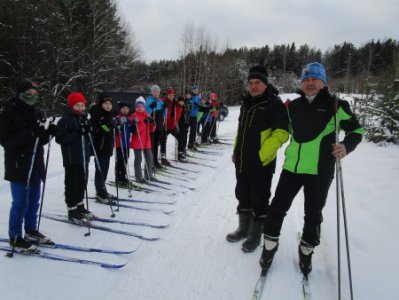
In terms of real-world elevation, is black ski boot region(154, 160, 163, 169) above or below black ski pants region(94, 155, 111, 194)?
below

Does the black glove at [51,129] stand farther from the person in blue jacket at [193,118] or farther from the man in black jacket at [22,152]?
the person in blue jacket at [193,118]

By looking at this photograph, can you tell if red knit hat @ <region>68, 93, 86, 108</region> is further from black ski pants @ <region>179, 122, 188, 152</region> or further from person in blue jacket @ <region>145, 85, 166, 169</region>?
black ski pants @ <region>179, 122, 188, 152</region>

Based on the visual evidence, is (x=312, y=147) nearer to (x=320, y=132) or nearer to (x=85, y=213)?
(x=320, y=132)

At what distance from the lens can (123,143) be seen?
5.54m

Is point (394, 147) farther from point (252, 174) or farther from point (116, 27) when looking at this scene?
point (116, 27)

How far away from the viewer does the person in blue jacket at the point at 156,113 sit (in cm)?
673

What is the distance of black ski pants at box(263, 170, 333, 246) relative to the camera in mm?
2676

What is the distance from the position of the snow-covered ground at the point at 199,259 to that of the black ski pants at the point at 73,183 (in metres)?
0.36

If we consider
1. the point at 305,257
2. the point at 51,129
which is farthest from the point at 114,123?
the point at 305,257

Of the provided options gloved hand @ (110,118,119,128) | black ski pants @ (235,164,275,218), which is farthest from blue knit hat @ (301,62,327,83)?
gloved hand @ (110,118,119,128)

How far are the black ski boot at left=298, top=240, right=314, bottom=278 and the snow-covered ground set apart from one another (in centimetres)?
9

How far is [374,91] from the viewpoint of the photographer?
11.5 metres

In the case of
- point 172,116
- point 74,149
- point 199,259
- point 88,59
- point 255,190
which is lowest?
point 199,259

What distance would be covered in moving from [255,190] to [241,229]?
687 mm
